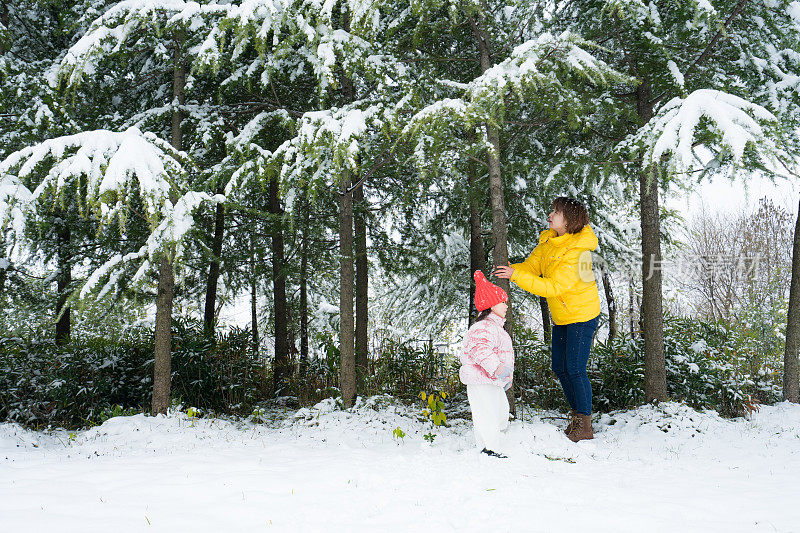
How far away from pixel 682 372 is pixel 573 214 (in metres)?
2.85

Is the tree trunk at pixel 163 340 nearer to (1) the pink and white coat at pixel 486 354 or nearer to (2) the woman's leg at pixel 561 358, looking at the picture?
(1) the pink and white coat at pixel 486 354

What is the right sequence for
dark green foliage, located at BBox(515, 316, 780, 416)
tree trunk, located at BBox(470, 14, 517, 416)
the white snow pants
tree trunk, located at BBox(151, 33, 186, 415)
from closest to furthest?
the white snow pants < tree trunk, located at BBox(470, 14, 517, 416) < tree trunk, located at BBox(151, 33, 186, 415) < dark green foliage, located at BBox(515, 316, 780, 416)

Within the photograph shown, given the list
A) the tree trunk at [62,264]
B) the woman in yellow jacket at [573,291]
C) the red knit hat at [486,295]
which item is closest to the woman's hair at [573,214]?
the woman in yellow jacket at [573,291]

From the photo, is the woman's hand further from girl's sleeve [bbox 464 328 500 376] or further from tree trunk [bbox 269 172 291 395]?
tree trunk [bbox 269 172 291 395]

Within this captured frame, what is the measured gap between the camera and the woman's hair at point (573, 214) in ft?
13.6

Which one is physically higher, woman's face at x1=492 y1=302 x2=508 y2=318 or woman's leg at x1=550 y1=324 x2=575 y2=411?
woman's face at x1=492 y1=302 x2=508 y2=318

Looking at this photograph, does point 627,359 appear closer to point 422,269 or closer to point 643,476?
point 643,476

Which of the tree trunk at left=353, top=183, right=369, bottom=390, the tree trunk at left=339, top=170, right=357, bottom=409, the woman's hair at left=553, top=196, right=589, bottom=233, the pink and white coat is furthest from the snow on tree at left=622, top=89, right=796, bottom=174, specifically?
the tree trunk at left=353, top=183, right=369, bottom=390

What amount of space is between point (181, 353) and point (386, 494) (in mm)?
4792

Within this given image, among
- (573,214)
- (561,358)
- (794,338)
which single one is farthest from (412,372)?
(794,338)

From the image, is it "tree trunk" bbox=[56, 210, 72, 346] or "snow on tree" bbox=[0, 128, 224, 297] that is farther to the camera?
"tree trunk" bbox=[56, 210, 72, 346]

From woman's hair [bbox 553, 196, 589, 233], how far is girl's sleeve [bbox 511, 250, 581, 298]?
279 millimetres

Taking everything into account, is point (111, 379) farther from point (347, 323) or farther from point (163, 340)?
point (347, 323)

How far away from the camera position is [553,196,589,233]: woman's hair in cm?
414
